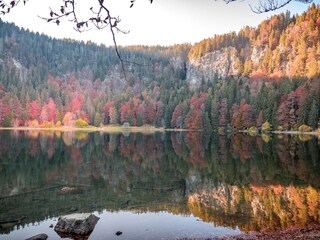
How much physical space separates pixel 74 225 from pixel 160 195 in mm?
9552

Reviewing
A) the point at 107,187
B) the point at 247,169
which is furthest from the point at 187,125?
the point at 107,187

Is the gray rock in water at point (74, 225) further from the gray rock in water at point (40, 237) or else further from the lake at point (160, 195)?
the gray rock in water at point (40, 237)

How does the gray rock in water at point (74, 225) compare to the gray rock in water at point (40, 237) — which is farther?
the gray rock in water at point (74, 225)

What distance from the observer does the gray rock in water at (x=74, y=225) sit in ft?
55.0

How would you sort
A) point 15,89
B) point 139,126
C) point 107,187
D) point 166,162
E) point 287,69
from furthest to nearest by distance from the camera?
point 287,69 → point 15,89 → point 139,126 → point 166,162 → point 107,187

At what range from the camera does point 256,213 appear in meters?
21.1

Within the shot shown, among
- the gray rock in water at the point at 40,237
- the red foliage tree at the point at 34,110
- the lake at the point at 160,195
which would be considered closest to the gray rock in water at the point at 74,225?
the lake at the point at 160,195

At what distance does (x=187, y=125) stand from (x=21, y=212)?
375 feet

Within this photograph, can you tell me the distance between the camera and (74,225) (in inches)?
664

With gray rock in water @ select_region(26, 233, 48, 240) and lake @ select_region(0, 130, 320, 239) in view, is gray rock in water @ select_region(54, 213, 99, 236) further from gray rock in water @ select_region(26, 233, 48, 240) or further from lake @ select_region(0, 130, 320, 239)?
gray rock in water @ select_region(26, 233, 48, 240)

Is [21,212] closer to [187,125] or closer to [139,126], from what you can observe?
[187,125]

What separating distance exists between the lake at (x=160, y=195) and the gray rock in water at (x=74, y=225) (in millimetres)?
334

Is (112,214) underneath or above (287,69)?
underneath

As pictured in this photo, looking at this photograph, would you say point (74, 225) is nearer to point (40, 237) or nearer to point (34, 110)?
point (40, 237)
